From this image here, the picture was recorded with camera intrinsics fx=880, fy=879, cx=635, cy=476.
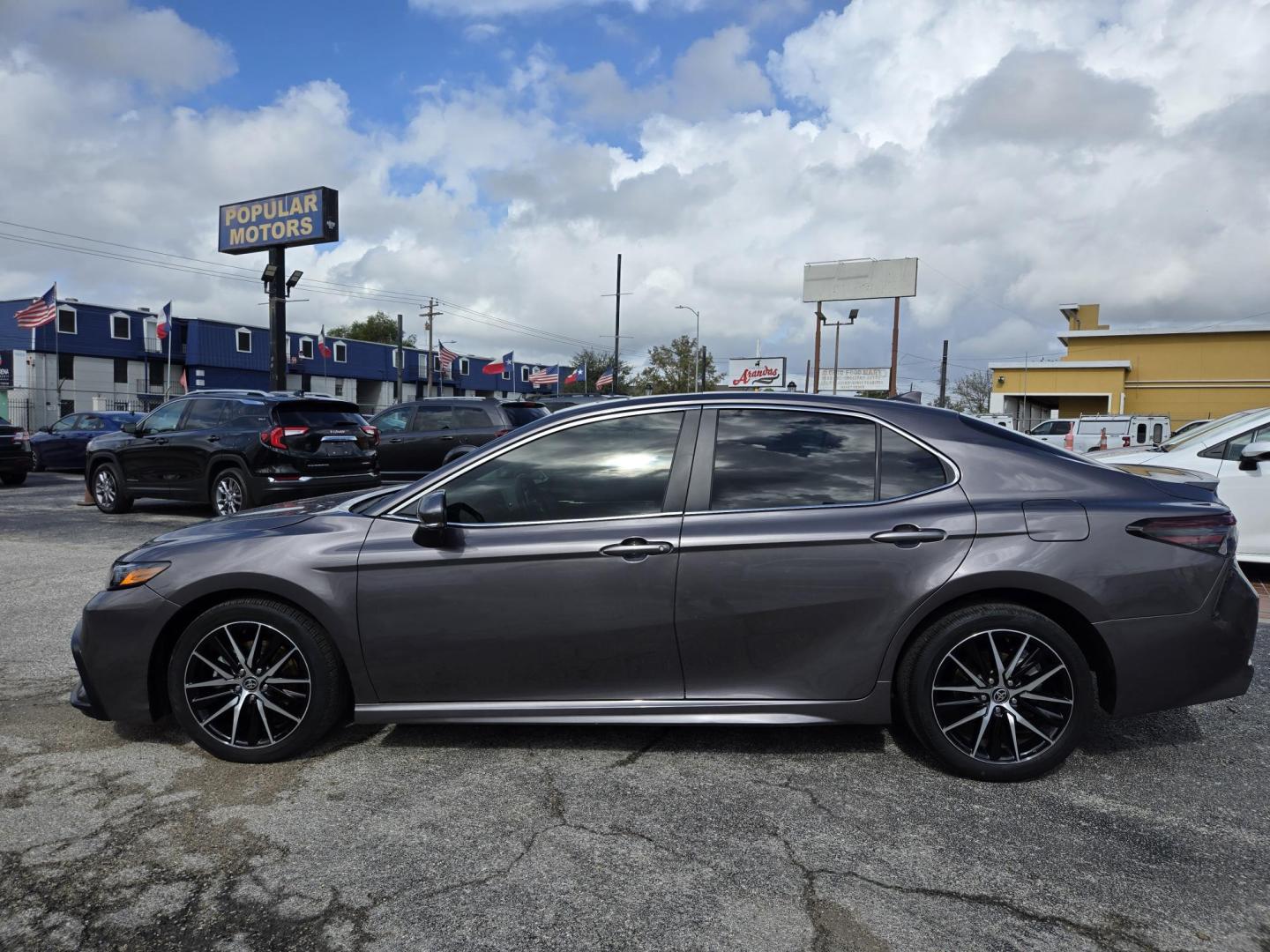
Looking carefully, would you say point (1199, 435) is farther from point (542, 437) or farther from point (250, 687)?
point (250, 687)


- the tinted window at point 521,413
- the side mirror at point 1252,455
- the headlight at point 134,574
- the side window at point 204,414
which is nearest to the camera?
the headlight at point 134,574

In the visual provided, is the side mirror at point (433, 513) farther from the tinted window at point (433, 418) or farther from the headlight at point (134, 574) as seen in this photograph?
the tinted window at point (433, 418)

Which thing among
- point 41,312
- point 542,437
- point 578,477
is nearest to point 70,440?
point 41,312

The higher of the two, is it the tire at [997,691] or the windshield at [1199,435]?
the windshield at [1199,435]

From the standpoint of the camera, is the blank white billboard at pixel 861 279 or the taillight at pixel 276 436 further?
the blank white billboard at pixel 861 279

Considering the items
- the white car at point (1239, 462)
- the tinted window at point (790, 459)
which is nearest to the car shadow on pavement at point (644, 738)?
the tinted window at point (790, 459)

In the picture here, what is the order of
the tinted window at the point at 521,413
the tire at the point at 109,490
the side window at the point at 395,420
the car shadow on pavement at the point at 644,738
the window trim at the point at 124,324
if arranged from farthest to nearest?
the window trim at the point at 124,324
the side window at the point at 395,420
the tinted window at the point at 521,413
the tire at the point at 109,490
the car shadow on pavement at the point at 644,738

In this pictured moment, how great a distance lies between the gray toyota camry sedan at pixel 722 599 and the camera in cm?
342

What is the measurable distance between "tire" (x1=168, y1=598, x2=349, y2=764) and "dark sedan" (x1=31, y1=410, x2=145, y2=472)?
61.6 feet

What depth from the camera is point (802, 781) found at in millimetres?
3500

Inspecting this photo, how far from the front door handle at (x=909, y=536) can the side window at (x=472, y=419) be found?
34.2ft

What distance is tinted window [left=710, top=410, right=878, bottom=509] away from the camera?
3566mm

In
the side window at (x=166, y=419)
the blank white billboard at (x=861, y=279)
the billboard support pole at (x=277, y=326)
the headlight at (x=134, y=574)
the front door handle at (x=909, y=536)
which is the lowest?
the headlight at (x=134, y=574)

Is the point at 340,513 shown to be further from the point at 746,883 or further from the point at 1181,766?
the point at 1181,766
